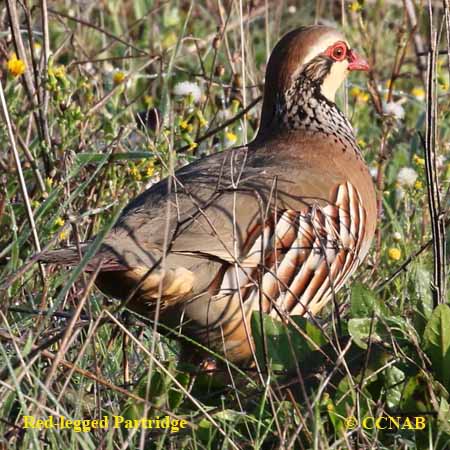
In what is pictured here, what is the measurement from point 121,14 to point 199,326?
11.6 ft

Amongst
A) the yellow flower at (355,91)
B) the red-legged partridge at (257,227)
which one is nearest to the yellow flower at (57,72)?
the red-legged partridge at (257,227)

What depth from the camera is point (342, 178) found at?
12.3 ft

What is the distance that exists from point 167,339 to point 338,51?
125 centimetres

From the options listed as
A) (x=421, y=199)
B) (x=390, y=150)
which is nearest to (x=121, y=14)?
(x=390, y=150)

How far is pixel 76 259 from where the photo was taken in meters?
3.07

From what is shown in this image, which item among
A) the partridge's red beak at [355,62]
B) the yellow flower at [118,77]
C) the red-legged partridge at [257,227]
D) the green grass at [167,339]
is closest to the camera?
the green grass at [167,339]

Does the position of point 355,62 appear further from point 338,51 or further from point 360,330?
point 360,330

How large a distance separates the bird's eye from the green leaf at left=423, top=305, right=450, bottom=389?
56.0 inches

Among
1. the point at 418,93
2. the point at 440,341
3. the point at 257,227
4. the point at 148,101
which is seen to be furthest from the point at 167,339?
the point at 418,93

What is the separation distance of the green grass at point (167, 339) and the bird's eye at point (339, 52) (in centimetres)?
37

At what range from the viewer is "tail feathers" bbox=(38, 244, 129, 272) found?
10.1 ft

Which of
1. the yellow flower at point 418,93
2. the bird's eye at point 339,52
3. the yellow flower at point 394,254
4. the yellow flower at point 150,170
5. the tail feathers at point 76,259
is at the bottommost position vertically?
the yellow flower at point 394,254

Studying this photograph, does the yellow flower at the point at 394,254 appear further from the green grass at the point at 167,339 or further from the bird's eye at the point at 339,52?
the bird's eye at the point at 339,52

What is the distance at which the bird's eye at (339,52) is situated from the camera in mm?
4031
